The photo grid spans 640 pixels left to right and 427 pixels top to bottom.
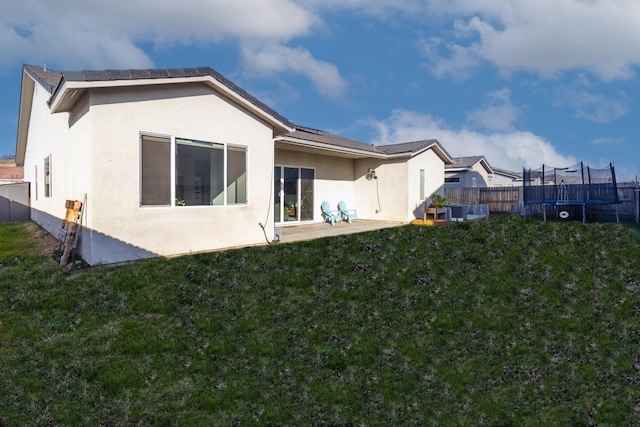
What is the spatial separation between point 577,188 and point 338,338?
46.1 feet

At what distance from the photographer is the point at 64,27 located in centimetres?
1962

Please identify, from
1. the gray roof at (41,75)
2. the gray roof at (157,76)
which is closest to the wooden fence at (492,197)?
the gray roof at (157,76)

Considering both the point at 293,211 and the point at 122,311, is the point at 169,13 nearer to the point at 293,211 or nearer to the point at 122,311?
the point at 293,211

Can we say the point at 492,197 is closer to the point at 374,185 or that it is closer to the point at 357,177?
the point at 374,185

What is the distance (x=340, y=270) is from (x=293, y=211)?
7.37 metres

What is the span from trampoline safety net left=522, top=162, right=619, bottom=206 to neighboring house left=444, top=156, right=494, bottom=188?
1523cm

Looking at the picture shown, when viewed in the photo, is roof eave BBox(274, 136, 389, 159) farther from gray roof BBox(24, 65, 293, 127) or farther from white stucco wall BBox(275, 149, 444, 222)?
gray roof BBox(24, 65, 293, 127)

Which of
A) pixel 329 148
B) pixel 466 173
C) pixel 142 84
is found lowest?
pixel 329 148

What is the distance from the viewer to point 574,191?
1481 centimetres

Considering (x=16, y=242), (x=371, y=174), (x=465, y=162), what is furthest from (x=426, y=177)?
(x=465, y=162)

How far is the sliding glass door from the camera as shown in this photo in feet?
45.9

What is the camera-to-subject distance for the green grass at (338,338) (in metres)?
3.80

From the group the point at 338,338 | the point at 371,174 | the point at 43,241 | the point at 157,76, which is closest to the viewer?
the point at 338,338

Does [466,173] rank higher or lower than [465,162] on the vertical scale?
lower
